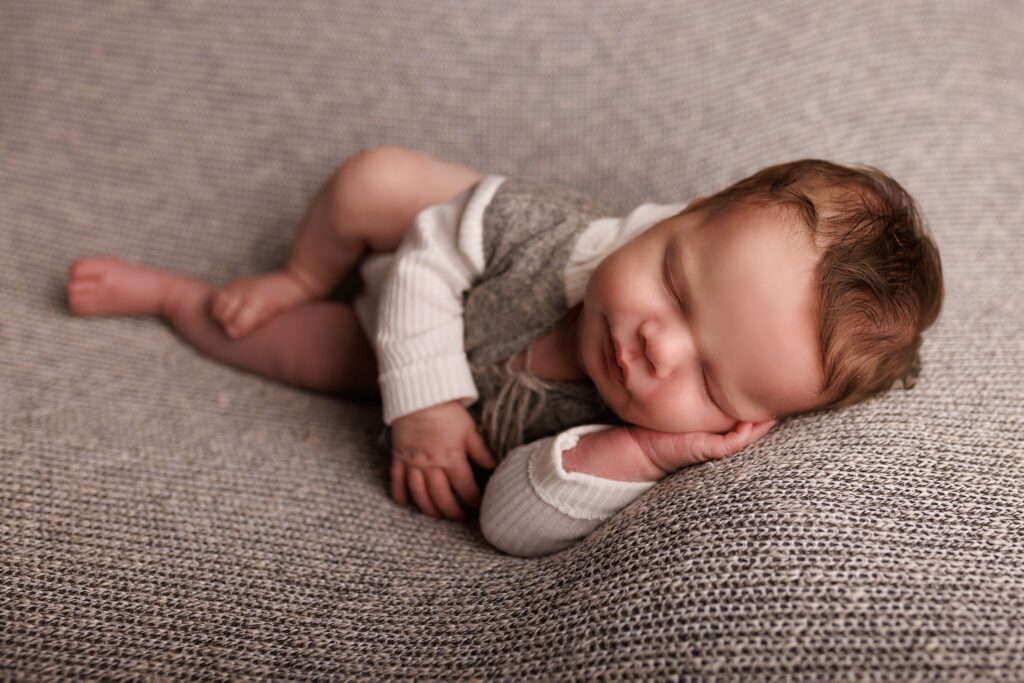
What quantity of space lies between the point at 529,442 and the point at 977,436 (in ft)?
1.63

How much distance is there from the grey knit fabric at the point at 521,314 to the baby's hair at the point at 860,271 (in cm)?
20

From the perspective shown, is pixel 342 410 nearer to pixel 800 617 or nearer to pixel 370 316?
pixel 370 316

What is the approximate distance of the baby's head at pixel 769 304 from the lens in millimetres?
799

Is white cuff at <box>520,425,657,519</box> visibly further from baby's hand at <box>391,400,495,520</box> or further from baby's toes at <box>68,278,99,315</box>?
baby's toes at <box>68,278,99,315</box>

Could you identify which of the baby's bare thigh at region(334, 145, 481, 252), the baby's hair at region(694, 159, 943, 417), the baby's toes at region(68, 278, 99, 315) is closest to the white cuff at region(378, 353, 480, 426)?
the baby's bare thigh at region(334, 145, 481, 252)

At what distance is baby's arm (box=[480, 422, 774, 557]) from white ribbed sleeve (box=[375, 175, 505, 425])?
0.16 meters

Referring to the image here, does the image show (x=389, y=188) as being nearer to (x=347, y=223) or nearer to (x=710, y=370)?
(x=347, y=223)

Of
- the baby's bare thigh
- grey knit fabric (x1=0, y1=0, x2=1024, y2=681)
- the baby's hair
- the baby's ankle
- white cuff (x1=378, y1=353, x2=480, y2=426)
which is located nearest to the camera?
grey knit fabric (x1=0, y1=0, x2=1024, y2=681)

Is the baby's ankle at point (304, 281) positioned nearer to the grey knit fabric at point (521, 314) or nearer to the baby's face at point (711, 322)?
the grey knit fabric at point (521, 314)

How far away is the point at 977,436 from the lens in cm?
81

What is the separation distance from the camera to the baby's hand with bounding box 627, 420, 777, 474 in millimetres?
844

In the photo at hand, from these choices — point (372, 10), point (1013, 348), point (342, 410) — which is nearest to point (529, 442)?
point (342, 410)

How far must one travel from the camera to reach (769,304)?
80 cm

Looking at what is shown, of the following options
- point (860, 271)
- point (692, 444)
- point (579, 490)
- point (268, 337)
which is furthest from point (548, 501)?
point (268, 337)
